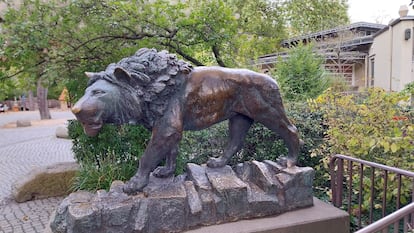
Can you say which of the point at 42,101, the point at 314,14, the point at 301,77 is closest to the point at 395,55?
the point at 314,14

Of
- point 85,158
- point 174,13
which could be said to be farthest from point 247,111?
point 174,13

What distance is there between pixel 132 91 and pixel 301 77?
6.78m

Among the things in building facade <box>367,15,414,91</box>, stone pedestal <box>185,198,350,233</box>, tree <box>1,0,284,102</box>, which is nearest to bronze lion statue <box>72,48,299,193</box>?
stone pedestal <box>185,198,350,233</box>

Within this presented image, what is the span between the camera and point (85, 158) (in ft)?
15.0

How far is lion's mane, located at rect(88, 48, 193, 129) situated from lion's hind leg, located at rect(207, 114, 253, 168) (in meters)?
0.67

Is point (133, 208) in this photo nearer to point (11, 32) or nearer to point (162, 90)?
point (162, 90)

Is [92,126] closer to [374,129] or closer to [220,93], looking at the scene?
[220,93]

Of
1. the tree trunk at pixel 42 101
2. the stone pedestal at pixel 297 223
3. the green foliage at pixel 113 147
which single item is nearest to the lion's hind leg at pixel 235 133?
the stone pedestal at pixel 297 223

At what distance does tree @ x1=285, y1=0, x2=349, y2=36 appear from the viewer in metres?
14.6

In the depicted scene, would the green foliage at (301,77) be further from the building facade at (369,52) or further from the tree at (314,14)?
the tree at (314,14)

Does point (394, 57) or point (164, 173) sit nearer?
point (164, 173)

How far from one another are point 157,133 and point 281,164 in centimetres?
124

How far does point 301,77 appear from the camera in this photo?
8.40 m

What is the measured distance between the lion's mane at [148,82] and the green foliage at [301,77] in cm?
600
